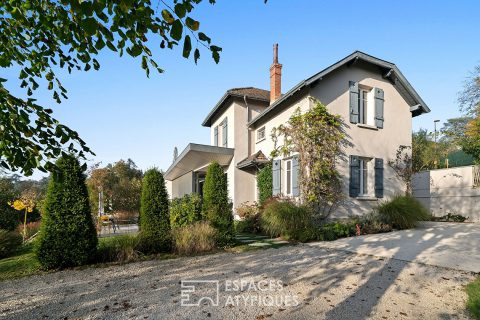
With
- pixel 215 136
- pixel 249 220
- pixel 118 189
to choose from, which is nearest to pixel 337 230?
pixel 249 220

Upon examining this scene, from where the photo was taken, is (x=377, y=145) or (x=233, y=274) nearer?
(x=233, y=274)

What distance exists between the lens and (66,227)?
20.2 feet

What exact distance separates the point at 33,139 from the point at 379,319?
4.43m

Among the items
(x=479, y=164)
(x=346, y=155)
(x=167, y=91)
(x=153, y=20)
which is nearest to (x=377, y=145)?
(x=346, y=155)

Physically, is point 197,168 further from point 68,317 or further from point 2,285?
point 68,317

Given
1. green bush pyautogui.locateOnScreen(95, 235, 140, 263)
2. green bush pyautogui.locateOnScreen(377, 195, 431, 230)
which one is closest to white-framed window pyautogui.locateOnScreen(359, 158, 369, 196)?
green bush pyautogui.locateOnScreen(377, 195, 431, 230)

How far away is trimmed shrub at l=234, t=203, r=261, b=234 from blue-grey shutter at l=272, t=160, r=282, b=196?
1.08 meters

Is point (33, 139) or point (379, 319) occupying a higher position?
point (33, 139)

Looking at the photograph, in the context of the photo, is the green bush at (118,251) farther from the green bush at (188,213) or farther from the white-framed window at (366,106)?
the white-framed window at (366,106)

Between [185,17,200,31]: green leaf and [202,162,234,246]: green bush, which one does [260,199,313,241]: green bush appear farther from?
[185,17,200,31]: green leaf

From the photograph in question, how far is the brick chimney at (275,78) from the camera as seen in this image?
46.2ft

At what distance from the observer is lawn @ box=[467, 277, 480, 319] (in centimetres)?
381

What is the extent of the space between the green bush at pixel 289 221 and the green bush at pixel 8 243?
774cm

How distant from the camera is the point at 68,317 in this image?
3.74 meters
